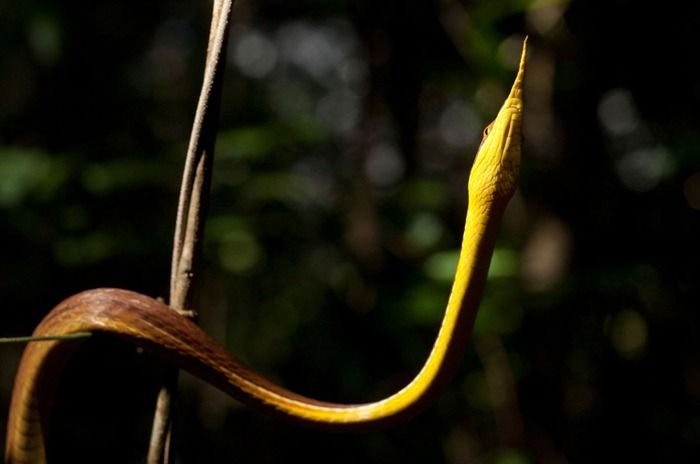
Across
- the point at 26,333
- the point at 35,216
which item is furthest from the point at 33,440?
the point at 26,333

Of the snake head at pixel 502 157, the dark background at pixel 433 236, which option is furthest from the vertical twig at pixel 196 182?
the dark background at pixel 433 236

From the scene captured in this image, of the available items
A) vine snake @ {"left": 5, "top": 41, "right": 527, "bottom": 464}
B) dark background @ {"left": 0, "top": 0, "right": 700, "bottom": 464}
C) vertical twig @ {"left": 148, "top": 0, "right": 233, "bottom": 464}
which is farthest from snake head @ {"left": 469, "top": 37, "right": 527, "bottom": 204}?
dark background @ {"left": 0, "top": 0, "right": 700, "bottom": 464}

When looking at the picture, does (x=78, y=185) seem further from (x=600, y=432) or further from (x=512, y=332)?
(x=600, y=432)

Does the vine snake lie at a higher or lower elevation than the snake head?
lower

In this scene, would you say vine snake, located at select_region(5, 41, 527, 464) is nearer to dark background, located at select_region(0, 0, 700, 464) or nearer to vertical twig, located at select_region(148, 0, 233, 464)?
vertical twig, located at select_region(148, 0, 233, 464)

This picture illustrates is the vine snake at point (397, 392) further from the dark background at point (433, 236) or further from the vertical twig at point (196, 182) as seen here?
the dark background at point (433, 236)
